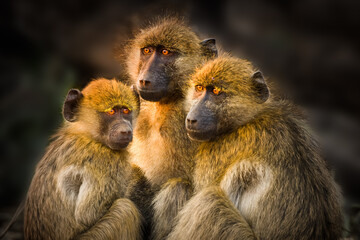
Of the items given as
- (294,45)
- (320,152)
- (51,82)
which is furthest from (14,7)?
(320,152)

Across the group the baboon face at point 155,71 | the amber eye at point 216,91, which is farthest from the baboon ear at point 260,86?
the baboon face at point 155,71

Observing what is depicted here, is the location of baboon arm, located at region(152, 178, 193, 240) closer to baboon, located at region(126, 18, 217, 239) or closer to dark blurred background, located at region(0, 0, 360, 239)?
baboon, located at region(126, 18, 217, 239)

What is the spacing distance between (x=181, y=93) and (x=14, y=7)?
4156 millimetres

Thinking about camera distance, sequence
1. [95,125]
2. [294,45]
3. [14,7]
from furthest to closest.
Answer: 1. [294,45]
2. [14,7]
3. [95,125]

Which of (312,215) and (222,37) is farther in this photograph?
(222,37)

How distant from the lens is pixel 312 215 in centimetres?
441

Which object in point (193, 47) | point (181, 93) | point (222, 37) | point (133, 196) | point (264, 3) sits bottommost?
point (133, 196)

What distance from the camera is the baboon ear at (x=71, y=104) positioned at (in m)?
4.84

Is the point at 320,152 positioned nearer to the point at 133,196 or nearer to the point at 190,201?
the point at 190,201

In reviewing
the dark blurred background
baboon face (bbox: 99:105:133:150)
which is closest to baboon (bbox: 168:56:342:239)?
baboon face (bbox: 99:105:133:150)

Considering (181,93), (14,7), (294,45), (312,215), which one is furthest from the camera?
(294,45)

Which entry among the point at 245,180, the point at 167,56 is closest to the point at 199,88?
the point at 167,56

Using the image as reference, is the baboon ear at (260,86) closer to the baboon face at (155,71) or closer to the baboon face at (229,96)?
the baboon face at (229,96)

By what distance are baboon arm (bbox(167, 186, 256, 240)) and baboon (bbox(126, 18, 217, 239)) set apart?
0.34 meters
